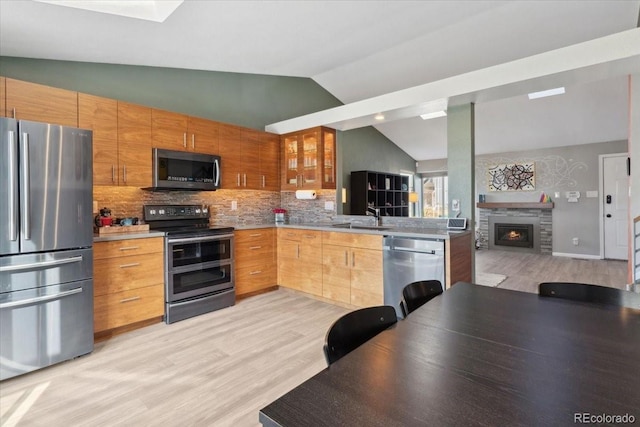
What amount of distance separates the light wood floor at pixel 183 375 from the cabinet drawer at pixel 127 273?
1.49ft

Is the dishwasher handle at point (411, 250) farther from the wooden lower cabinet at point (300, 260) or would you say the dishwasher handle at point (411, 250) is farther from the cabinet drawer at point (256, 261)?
the cabinet drawer at point (256, 261)

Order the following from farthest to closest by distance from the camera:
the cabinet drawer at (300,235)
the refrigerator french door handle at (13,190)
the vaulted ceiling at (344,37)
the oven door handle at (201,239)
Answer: the cabinet drawer at (300,235) < the oven door handle at (201,239) < the vaulted ceiling at (344,37) < the refrigerator french door handle at (13,190)

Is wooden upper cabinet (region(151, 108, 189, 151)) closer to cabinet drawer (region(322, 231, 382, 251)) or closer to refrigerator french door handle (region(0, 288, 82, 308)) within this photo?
refrigerator french door handle (region(0, 288, 82, 308))

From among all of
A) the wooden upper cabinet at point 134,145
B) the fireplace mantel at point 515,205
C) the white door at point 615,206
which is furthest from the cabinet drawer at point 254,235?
the white door at point 615,206

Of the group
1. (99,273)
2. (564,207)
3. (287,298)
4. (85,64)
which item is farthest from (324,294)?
(564,207)

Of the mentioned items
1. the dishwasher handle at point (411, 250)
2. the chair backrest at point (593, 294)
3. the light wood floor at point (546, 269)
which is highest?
the dishwasher handle at point (411, 250)

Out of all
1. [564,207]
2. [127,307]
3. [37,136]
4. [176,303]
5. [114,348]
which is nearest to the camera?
[37,136]

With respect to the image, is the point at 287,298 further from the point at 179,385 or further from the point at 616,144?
the point at 616,144

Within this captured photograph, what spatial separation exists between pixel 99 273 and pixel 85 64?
2123mm

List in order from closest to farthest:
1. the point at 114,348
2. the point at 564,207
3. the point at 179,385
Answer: the point at 179,385, the point at 114,348, the point at 564,207

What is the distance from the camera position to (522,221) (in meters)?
7.37

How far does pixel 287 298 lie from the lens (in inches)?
156

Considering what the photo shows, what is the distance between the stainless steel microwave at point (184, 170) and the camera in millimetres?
3338

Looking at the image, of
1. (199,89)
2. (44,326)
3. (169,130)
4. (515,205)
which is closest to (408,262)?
(169,130)
